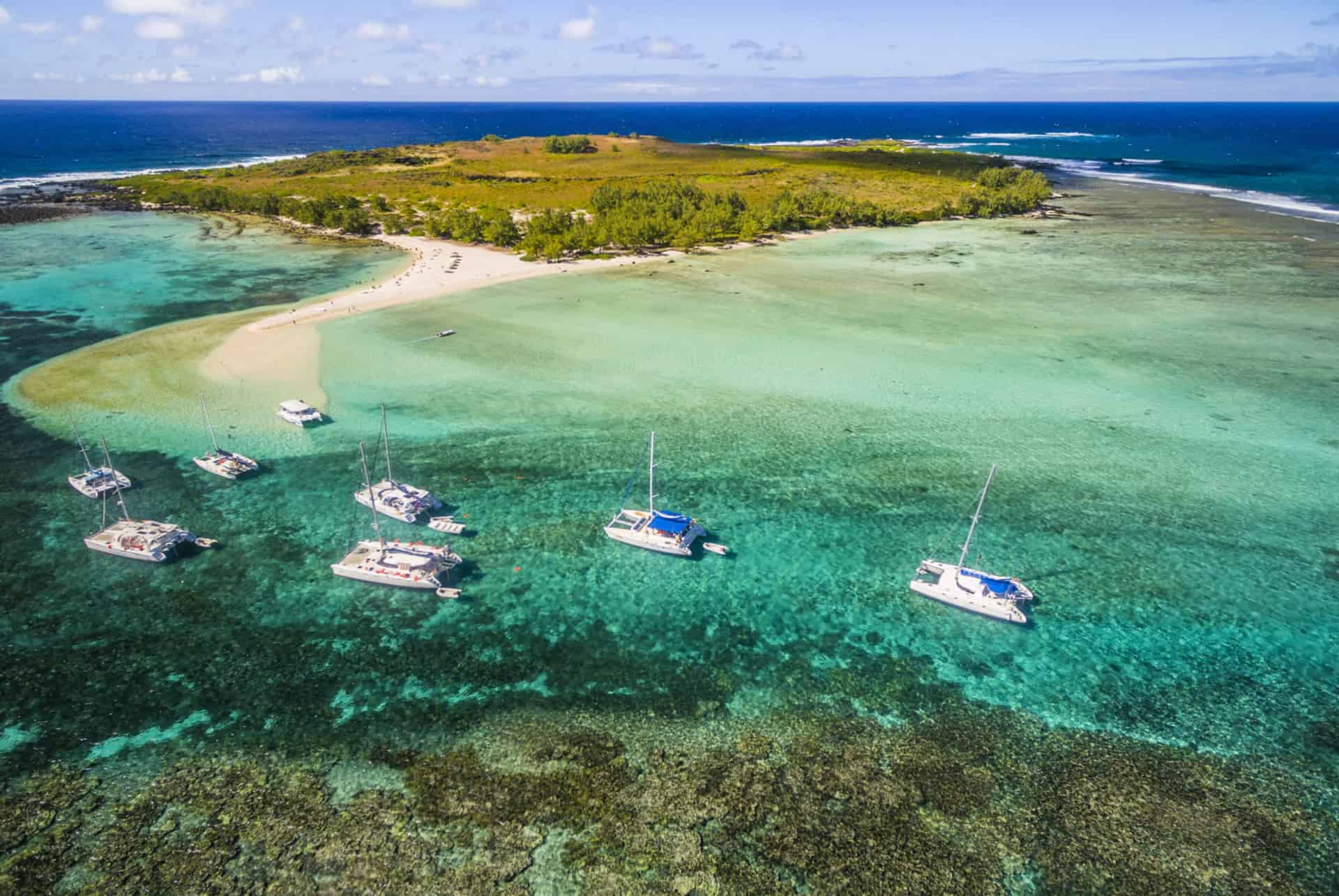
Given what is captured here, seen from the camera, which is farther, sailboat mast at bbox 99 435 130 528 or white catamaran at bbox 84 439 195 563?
sailboat mast at bbox 99 435 130 528

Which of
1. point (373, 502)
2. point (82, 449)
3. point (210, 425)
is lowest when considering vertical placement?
point (373, 502)

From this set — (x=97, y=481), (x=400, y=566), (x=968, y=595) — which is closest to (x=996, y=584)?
(x=968, y=595)

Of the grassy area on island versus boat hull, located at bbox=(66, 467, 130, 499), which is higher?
the grassy area on island

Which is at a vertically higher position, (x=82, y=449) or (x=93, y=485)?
(x=82, y=449)

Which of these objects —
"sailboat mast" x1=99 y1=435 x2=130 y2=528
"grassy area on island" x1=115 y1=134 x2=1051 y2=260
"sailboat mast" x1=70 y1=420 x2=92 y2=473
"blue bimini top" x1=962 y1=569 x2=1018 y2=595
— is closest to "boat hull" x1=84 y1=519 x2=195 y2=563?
"sailboat mast" x1=99 y1=435 x2=130 y2=528

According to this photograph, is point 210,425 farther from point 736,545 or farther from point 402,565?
A: point 736,545

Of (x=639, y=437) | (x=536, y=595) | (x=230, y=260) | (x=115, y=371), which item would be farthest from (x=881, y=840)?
(x=230, y=260)

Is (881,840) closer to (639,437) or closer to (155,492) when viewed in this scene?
(639,437)

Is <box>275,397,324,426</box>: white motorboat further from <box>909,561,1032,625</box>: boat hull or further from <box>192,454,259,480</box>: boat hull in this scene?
<box>909,561,1032,625</box>: boat hull
